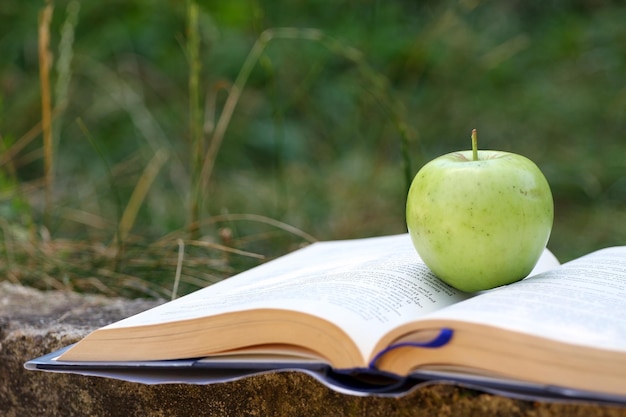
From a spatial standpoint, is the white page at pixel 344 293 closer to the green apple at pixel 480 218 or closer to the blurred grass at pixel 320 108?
the green apple at pixel 480 218

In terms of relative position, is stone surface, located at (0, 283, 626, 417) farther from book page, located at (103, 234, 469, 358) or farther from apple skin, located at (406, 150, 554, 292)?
apple skin, located at (406, 150, 554, 292)

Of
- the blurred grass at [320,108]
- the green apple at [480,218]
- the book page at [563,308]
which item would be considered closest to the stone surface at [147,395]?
the book page at [563,308]

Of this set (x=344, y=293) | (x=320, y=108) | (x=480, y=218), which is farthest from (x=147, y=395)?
(x=320, y=108)

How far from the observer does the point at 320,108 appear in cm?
367

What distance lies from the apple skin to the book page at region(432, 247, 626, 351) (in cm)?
5

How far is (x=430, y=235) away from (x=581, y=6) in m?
3.99

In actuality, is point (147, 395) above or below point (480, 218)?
below

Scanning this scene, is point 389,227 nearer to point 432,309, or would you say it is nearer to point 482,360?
point 432,309

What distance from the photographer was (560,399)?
0.73 metres

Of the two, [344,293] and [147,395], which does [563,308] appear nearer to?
[344,293]

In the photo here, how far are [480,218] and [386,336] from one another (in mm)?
279

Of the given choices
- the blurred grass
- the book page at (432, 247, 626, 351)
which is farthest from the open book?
the blurred grass

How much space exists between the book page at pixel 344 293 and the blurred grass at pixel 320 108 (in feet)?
3.27

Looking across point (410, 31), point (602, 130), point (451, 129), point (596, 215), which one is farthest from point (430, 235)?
point (410, 31)
